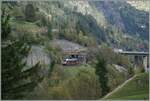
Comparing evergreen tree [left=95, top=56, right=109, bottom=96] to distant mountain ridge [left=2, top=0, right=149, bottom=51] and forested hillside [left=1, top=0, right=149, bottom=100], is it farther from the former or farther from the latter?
distant mountain ridge [left=2, top=0, right=149, bottom=51]

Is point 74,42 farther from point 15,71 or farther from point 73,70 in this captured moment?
point 15,71

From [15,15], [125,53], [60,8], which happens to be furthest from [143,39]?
[15,15]

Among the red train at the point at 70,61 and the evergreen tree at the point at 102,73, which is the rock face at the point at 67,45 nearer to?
the red train at the point at 70,61

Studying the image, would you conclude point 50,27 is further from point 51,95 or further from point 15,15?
point 51,95

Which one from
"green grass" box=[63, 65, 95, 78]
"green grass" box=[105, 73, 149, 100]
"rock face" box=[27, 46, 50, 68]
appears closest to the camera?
"green grass" box=[105, 73, 149, 100]

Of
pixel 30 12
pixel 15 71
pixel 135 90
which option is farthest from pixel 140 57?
pixel 15 71

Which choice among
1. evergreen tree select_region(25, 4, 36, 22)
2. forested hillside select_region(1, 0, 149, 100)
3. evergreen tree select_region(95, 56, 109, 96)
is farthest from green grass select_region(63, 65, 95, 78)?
evergreen tree select_region(25, 4, 36, 22)
